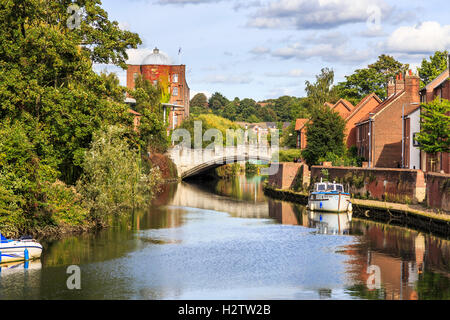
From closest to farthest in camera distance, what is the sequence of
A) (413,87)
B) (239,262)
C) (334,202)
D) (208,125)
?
(239,262) < (334,202) < (413,87) < (208,125)

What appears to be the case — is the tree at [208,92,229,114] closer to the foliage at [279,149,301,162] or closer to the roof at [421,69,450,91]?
the foliage at [279,149,301,162]

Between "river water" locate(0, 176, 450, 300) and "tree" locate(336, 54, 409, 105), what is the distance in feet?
140

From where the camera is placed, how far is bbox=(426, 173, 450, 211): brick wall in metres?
33.8

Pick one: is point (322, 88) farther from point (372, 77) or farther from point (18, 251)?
point (18, 251)

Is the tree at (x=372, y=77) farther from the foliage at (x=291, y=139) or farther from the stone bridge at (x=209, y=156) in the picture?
the stone bridge at (x=209, y=156)

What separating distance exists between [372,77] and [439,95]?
35621mm

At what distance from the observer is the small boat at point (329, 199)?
42781mm

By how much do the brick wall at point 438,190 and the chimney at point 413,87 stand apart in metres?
17.3

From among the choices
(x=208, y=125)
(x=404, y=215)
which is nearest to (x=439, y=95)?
(x=404, y=215)

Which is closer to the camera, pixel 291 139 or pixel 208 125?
pixel 291 139

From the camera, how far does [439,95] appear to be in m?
43.5

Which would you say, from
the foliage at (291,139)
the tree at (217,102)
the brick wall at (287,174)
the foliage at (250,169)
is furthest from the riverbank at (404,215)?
the tree at (217,102)
